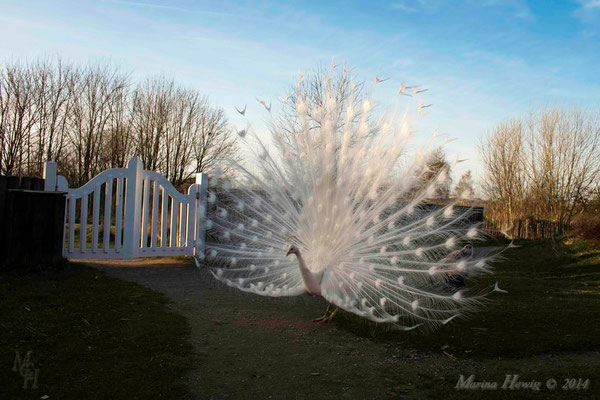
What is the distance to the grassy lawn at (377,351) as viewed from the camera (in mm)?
4566

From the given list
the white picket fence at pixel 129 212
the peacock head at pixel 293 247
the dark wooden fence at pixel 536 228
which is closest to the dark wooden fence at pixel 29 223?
the white picket fence at pixel 129 212

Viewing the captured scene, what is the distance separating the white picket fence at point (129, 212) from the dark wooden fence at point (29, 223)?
1.42ft

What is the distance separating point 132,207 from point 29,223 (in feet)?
8.04

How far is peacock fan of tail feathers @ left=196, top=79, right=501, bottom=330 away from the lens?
6.20 meters

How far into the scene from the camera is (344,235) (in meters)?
6.41

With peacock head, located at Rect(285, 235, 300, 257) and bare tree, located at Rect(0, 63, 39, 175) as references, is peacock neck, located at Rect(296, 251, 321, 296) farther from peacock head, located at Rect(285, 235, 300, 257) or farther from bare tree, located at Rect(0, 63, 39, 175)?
bare tree, located at Rect(0, 63, 39, 175)

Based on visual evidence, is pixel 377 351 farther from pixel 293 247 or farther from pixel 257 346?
pixel 293 247

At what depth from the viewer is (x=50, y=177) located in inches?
375

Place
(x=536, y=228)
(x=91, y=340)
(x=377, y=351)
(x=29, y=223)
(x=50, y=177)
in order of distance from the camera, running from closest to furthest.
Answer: (x=91, y=340)
(x=377, y=351)
(x=29, y=223)
(x=50, y=177)
(x=536, y=228)

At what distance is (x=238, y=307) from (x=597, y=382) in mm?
4929

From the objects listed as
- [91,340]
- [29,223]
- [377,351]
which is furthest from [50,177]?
[377,351]

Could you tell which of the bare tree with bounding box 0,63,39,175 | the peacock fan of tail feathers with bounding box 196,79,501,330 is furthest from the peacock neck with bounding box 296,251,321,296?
the bare tree with bounding box 0,63,39,175

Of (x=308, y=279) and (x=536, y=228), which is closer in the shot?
(x=308, y=279)

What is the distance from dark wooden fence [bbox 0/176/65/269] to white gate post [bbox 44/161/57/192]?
0.13 metres
